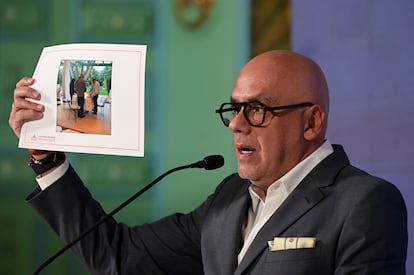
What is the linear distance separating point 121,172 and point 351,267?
1330mm

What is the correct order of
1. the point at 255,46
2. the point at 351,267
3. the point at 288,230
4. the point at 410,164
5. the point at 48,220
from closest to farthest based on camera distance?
the point at 351,267
the point at 288,230
the point at 48,220
the point at 410,164
the point at 255,46

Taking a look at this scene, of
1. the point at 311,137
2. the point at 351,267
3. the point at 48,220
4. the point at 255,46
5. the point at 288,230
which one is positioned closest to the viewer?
the point at 351,267

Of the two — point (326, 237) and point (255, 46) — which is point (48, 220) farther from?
point (255, 46)

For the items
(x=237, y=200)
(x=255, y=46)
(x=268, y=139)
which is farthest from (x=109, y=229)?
(x=255, y=46)

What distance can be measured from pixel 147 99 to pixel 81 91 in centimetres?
89

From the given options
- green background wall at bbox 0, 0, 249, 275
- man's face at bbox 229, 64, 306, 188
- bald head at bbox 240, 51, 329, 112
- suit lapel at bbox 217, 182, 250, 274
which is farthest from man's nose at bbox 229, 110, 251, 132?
green background wall at bbox 0, 0, 249, 275

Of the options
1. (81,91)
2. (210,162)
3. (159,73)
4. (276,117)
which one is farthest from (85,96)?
(159,73)

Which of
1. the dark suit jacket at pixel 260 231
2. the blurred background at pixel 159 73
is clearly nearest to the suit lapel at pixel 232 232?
the dark suit jacket at pixel 260 231

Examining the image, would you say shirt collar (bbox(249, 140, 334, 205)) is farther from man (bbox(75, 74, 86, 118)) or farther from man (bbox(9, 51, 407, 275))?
man (bbox(75, 74, 86, 118))

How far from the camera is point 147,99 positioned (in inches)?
116

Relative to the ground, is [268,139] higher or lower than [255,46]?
lower

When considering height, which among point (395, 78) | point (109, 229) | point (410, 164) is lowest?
point (109, 229)

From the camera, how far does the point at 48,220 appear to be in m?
2.23

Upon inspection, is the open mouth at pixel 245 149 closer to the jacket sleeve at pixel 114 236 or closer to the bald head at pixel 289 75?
the bald head at pixel 289 75
